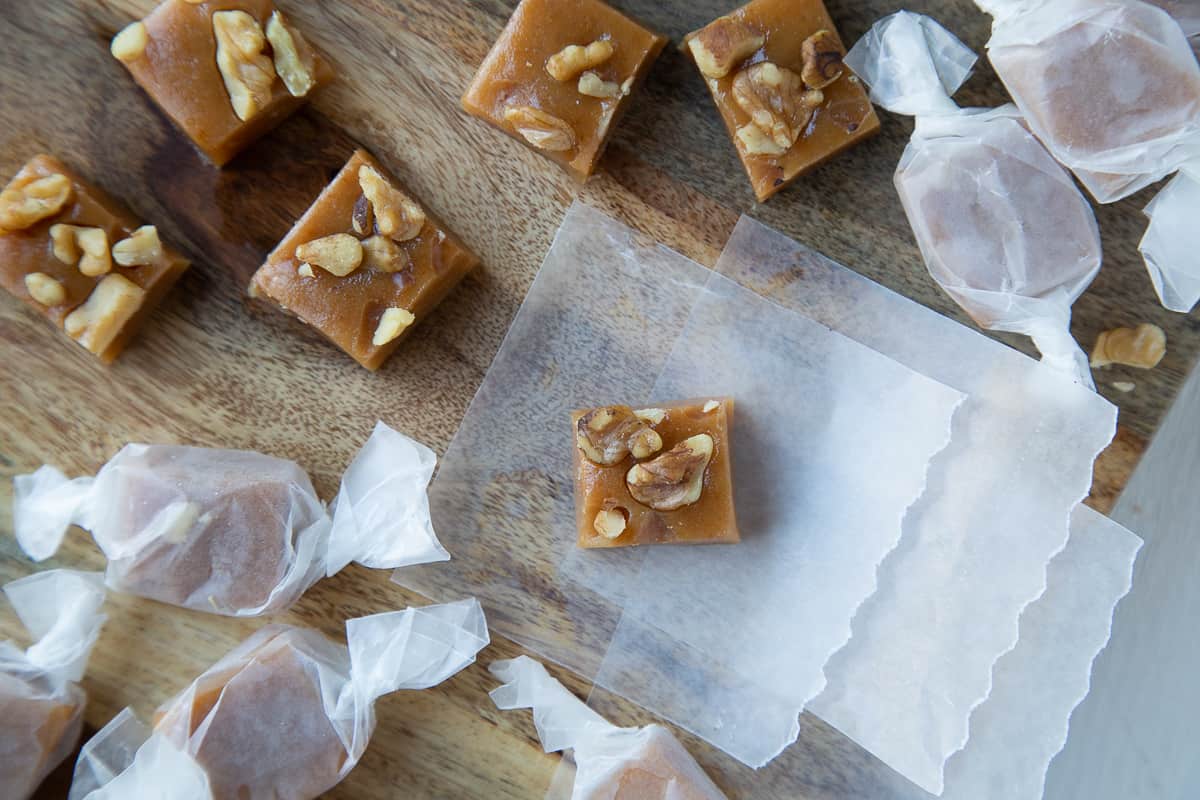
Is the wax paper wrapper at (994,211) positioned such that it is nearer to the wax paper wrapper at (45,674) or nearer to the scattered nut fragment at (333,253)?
the scattered nut fragment at (333,253)

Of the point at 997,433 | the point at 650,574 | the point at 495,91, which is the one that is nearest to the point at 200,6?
the point at 495,91

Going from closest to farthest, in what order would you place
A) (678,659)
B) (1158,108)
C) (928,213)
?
(1158,108)
(928,213)
(678,659)

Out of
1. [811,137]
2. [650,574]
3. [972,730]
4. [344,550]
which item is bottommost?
[972,730]

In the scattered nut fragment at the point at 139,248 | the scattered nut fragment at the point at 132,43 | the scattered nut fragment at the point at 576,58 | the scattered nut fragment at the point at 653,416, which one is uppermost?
the scattered nut fragment at the point at 132,43

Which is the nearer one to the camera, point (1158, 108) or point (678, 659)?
point (1158, 108)

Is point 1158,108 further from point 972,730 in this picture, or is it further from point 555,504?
point 555,504

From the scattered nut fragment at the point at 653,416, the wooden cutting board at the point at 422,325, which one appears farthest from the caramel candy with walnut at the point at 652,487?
the wooden cutting board at the point at 422,325

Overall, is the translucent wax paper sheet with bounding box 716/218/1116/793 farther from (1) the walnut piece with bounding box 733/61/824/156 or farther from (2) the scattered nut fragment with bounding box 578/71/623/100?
(2) the scattered nut fragment with bounding box 578/71/623/100
